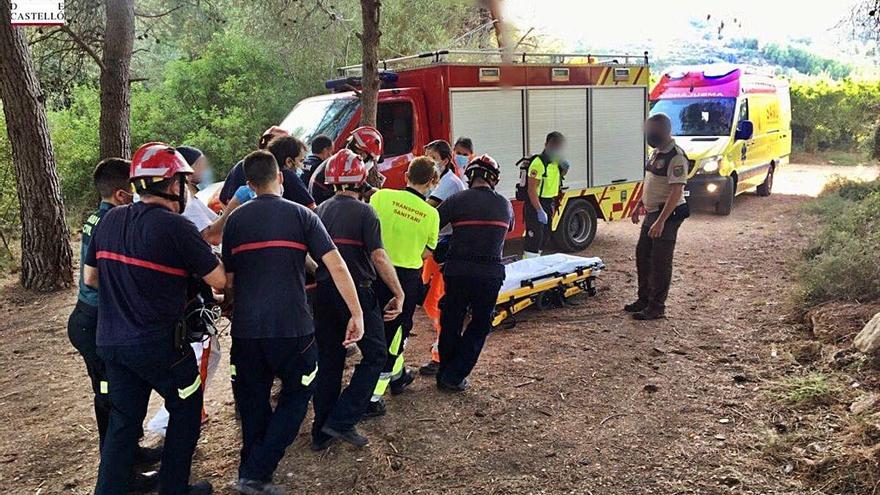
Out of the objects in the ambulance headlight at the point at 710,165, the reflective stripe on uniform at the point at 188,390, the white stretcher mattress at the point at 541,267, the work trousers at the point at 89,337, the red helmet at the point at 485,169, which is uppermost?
the red helmet at the point at 485,169

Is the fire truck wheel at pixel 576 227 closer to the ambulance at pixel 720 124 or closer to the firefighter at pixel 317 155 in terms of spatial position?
the ambulance at pixel 720 124

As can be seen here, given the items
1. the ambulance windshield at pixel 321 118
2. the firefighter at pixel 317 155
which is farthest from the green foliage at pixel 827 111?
the firefighter at pixel 317 155

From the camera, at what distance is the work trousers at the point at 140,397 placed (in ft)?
10.4

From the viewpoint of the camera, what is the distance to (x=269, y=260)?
3.31 metres

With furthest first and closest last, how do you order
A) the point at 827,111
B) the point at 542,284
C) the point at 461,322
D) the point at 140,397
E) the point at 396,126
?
the point at 827,111
the point at 396,126
the point at 542,284
the point at 461,322
the point at 140,397

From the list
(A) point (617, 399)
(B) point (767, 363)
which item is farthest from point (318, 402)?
(B) point (767, 363)

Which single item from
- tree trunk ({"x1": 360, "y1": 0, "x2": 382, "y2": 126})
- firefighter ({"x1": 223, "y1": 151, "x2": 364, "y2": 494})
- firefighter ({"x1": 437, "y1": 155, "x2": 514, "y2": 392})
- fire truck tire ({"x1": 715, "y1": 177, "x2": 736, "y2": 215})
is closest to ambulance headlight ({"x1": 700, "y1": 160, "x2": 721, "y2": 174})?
fire truck tire ({"x1": 715, "y1": 177, "x2": 736, "y2": 215})

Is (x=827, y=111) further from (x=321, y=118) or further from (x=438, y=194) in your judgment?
(x=438, y=194)

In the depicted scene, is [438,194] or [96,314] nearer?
[96,314]

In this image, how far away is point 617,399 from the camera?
4.77 m

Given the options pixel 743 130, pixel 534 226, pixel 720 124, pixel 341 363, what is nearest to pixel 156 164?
pixel 341 363

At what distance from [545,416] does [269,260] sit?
7.15 ft

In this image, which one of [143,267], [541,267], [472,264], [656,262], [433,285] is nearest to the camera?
[143,267]

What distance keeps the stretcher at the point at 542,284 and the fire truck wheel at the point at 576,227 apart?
205cm
